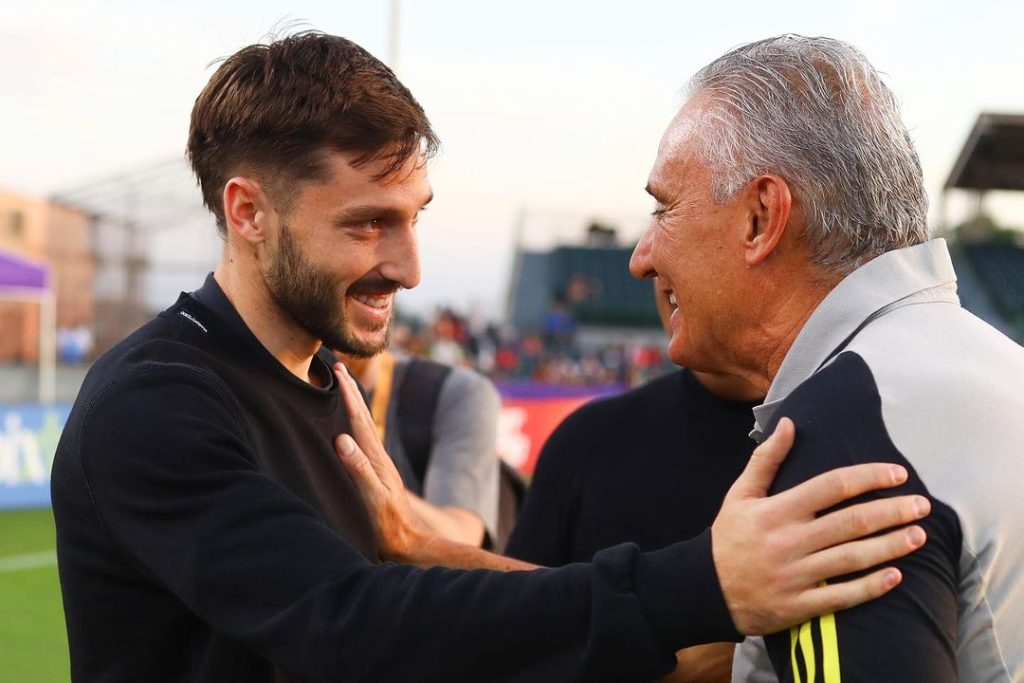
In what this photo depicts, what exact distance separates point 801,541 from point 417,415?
270cm

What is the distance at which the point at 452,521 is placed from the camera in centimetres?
388

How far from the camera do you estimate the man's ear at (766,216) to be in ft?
6.29

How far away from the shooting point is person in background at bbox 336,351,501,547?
410 cm

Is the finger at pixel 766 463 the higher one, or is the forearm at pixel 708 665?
the finger at pixel 766 463

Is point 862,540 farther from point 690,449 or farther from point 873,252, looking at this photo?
point 690,449

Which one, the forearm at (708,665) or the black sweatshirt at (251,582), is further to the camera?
the forearm at (708,665)

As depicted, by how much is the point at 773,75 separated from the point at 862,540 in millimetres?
812

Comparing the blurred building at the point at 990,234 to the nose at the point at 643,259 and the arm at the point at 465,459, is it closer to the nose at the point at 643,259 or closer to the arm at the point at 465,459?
the arm at the point at 465,459

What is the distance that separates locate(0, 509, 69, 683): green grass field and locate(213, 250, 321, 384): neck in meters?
4.78

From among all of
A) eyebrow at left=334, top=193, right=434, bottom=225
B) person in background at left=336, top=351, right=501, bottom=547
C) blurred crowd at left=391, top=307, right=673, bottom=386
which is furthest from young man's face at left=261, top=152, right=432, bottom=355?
blurred crowd at left=391, top=307, right=673, bottom=386

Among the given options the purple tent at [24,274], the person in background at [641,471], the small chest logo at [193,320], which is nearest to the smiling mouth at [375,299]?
the small chest logo at [193,320]

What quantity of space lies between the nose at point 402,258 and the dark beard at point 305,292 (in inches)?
5.5

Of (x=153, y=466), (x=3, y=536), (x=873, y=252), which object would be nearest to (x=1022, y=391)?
(x=873, y=252)

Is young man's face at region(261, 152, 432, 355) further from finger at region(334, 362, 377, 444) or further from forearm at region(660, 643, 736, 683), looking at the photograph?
forearm at region(660, 643, 736, 683)
